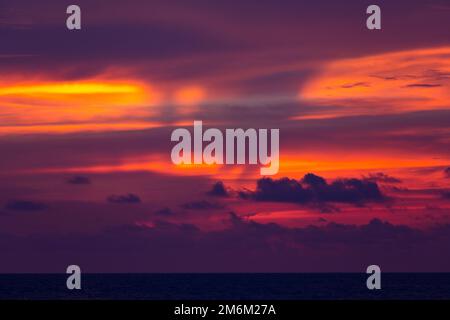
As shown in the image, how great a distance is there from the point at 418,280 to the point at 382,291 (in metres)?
40.2

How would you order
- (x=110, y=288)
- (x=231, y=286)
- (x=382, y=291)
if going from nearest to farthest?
Result: (x=382, y=291) < (x=110, y=288) < (x=231, y=286)

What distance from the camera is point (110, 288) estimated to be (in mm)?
156500

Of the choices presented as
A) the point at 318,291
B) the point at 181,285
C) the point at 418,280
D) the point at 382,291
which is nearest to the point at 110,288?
the point at 181,285

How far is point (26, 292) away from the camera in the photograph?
146 meters
